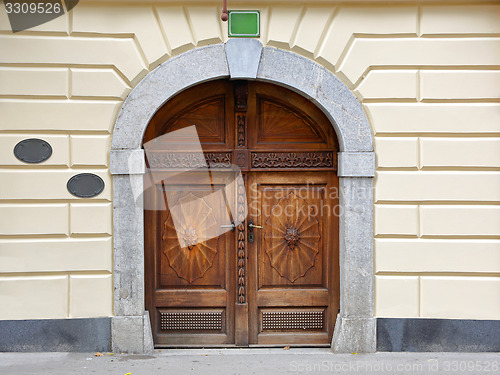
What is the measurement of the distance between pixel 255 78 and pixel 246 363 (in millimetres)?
2848

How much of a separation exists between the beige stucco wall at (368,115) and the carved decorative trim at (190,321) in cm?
73

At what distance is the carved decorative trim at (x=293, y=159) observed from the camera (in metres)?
6.12

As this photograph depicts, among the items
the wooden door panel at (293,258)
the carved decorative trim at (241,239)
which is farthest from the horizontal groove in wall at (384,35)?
the carved decorative trim at (241,239)

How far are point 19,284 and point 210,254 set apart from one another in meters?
1.95

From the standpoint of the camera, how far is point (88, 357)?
5672mm

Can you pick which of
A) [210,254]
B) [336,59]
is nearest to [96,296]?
[210,254]

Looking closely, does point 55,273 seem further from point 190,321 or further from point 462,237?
point 462,237

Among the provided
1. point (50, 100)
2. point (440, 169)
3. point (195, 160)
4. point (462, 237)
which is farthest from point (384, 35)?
point (50, 100)

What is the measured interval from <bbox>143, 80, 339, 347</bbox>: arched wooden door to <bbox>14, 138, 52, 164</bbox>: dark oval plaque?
108 centimetres

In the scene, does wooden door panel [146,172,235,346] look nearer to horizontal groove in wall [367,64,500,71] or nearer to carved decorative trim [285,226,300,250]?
carved decorative trim [285,226,300,250]

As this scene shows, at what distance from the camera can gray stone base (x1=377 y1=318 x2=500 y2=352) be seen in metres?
5.86

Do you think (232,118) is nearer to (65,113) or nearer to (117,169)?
(117,169)

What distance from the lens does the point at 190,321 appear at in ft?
20.2

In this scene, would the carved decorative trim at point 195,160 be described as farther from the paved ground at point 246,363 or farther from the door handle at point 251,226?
the paved ground at point 246,363
